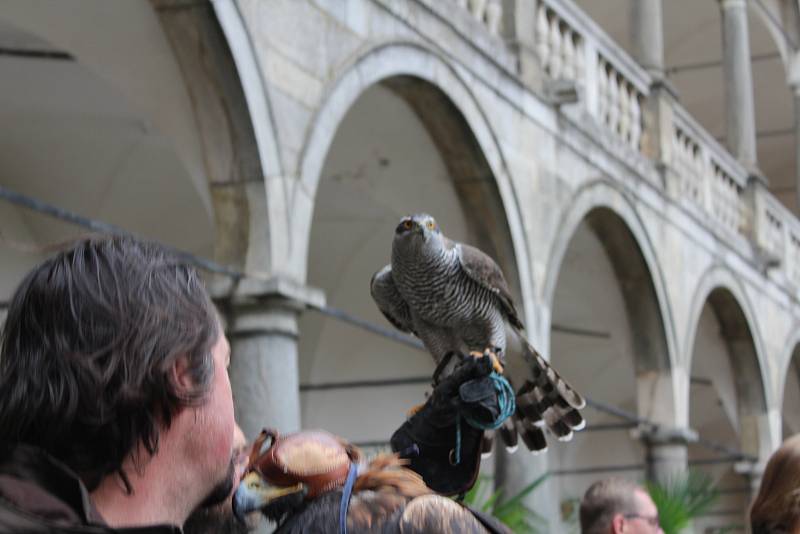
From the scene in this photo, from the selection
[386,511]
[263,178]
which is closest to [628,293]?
[263,178]

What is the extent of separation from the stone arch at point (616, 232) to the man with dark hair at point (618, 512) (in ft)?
17.5

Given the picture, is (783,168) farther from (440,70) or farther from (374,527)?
(374,527)

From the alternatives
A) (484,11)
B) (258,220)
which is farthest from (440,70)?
(258,220)

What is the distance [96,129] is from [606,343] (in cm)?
756

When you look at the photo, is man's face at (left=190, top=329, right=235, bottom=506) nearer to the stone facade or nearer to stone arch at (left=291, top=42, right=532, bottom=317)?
the stone facade

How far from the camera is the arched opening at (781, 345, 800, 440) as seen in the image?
1811cm

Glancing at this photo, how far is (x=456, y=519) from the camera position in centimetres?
165

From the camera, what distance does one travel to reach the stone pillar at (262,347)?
655cm

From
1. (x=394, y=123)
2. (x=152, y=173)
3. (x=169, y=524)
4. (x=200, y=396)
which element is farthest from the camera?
(x=152, y=173)

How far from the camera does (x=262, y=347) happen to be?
6535 millimetres

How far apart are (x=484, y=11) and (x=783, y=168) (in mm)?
14214

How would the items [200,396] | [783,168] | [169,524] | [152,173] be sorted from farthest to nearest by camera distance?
[783,168], [152,173], [200,396], [169,524]

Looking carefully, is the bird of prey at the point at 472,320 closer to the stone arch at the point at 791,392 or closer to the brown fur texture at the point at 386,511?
the brown fur texture at the point at 386,511

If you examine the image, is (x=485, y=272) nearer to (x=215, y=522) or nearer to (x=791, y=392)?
(x=215, y=522)
